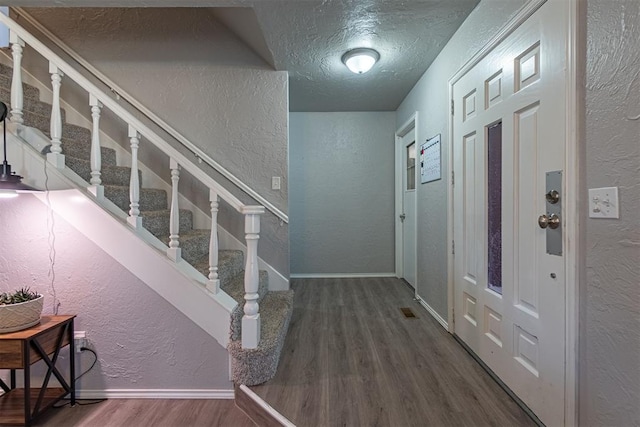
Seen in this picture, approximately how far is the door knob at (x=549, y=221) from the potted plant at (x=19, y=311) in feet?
8.20

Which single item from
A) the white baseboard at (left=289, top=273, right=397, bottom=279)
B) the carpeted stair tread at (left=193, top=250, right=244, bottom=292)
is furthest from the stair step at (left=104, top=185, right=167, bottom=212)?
the white baseboard at (left=289, top=273, right=397, bottom=279)

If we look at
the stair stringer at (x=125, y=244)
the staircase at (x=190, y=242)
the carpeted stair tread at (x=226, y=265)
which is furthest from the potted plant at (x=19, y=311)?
the carpeted stair tread at (x=226, y=265)

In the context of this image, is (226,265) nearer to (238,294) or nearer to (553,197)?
(238,294)

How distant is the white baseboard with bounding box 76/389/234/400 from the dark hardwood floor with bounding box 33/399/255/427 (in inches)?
0.9

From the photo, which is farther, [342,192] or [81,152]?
[342,192]

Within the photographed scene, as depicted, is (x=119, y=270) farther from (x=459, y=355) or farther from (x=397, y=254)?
(x=397, y=254)

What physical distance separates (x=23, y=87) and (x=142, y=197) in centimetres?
125

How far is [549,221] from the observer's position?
1249mm

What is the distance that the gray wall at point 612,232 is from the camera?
3.03 ft

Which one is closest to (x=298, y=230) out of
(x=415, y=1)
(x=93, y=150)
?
(x=93, y=150)

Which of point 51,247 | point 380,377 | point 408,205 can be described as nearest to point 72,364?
point 51,247

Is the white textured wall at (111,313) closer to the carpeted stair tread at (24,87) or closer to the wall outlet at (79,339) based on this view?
the wall outlet at (79,339)

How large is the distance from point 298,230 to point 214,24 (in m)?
2.40

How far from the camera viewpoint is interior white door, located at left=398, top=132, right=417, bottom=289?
3301 mm
